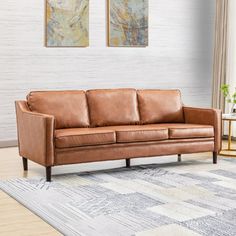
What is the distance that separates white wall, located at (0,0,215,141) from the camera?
7.09 m

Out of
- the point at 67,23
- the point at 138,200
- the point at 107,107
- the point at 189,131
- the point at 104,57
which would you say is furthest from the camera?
the point at 104,57

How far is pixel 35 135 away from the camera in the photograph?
17.2ft

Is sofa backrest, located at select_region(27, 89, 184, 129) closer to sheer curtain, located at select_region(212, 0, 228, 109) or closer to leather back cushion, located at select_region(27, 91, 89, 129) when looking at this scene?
leather back cushion, located at select_region(27, 91, 89, 129)

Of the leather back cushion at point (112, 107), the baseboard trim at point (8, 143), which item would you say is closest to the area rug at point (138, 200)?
the leather back cushion at point (112, 107)

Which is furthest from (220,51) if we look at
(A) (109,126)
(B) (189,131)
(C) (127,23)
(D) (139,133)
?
(D) (139,133)

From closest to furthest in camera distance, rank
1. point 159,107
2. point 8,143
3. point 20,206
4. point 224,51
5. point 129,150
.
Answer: point 20,206, point 129,150, point 159,107, point 8,143, point 224,51

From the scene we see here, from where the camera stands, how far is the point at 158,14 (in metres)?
8.13

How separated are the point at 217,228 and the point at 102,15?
4.59m

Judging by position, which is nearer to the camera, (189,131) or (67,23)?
(189,131)

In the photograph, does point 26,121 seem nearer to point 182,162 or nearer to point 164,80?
point 182,162

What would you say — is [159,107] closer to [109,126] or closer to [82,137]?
[109,126]

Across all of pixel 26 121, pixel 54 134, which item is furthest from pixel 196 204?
pixel 26 121

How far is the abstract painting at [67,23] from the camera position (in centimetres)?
729

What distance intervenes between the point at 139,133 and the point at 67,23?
2478 millimetres
